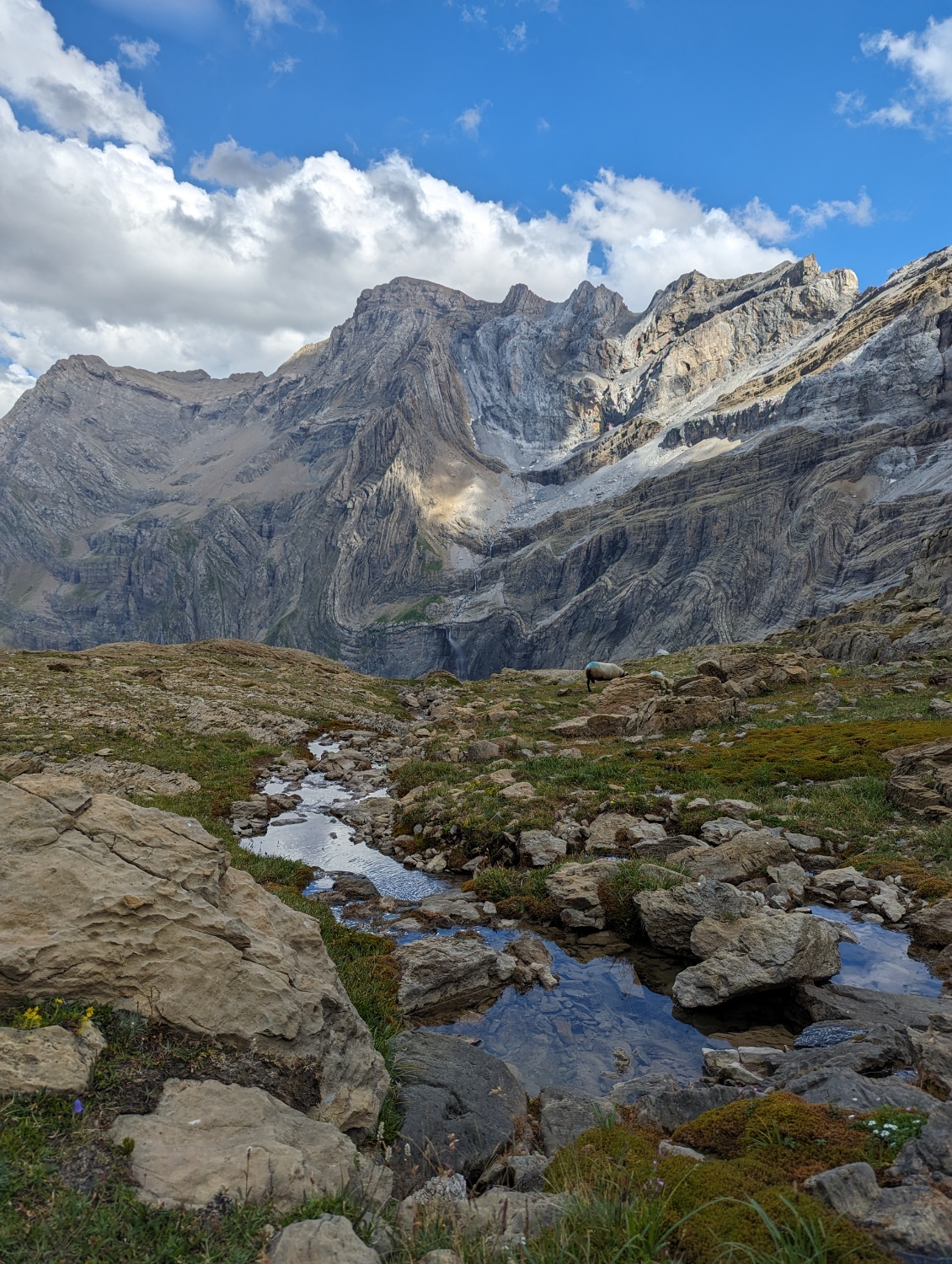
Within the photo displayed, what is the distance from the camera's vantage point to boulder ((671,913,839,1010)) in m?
11.2

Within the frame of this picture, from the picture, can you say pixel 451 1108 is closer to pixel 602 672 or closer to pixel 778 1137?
pixel 778 1137

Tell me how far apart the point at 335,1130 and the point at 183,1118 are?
1.53m

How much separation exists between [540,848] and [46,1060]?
14164 mm

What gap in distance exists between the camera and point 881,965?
12.3m

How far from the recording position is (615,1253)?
4.81 meters

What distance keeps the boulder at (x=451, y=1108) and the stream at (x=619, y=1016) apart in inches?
35.0

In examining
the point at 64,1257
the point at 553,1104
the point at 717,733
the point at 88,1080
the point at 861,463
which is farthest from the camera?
the point at 861,463

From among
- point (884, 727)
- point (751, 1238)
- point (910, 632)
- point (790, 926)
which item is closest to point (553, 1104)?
point (751, 1238)

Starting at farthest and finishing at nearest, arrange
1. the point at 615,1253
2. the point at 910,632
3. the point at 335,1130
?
the point at 910,632, the point at 335,1130, the point at 615,1253

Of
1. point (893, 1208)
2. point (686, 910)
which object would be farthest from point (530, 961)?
point (893, 1208)

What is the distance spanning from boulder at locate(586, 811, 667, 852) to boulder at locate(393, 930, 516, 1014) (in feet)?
20.3

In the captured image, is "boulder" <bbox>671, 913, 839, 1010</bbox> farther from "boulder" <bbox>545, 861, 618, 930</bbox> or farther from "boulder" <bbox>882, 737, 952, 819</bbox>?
"boulder" <bbox>882, 737, 952, 819</bbox>

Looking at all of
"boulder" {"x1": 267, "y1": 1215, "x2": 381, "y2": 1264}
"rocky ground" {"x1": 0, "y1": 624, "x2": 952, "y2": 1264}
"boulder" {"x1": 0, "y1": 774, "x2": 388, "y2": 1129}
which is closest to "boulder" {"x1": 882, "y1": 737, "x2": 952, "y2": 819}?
"rocky ground" {"x1": 0, "y1": 624, "x2": 952, "y2": 1264}

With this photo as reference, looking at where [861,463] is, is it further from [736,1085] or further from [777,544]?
[736,1085]
